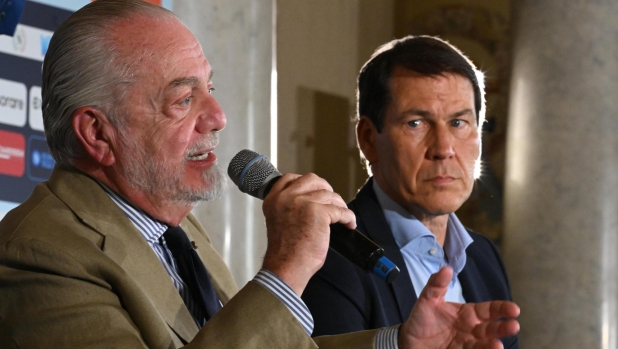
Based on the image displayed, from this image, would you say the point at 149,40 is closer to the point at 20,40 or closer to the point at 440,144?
the point at 20,40

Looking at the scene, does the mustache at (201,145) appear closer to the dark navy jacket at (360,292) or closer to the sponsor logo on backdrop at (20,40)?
the dark navy jacket at (360,292)

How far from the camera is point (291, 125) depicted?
21.3 ft

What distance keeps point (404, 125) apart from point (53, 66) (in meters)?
1.10

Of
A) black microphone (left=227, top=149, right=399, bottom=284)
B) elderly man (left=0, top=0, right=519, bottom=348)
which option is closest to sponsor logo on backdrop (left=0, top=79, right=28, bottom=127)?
elderly man (left=0, top=0, right=519, bottom=348)

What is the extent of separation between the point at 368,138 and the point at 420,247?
39cm

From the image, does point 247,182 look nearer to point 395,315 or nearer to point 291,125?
point 395,315

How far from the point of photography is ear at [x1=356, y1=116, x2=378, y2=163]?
108 inches

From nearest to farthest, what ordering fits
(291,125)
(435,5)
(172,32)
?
(172,32) → (291,125) → (435,5)

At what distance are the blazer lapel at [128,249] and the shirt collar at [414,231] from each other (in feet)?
2.97

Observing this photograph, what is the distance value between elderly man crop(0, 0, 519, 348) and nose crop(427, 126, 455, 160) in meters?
0.77

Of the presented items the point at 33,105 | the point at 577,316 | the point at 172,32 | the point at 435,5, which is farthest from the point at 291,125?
the point at 172,32

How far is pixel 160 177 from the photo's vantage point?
6.44 ft

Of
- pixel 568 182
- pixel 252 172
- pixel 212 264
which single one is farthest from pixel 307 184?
pixel 568 182

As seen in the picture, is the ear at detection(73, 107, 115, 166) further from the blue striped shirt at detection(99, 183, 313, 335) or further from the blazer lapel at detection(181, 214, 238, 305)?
the blazer lapel at detection(181, 214, 238, 305)
